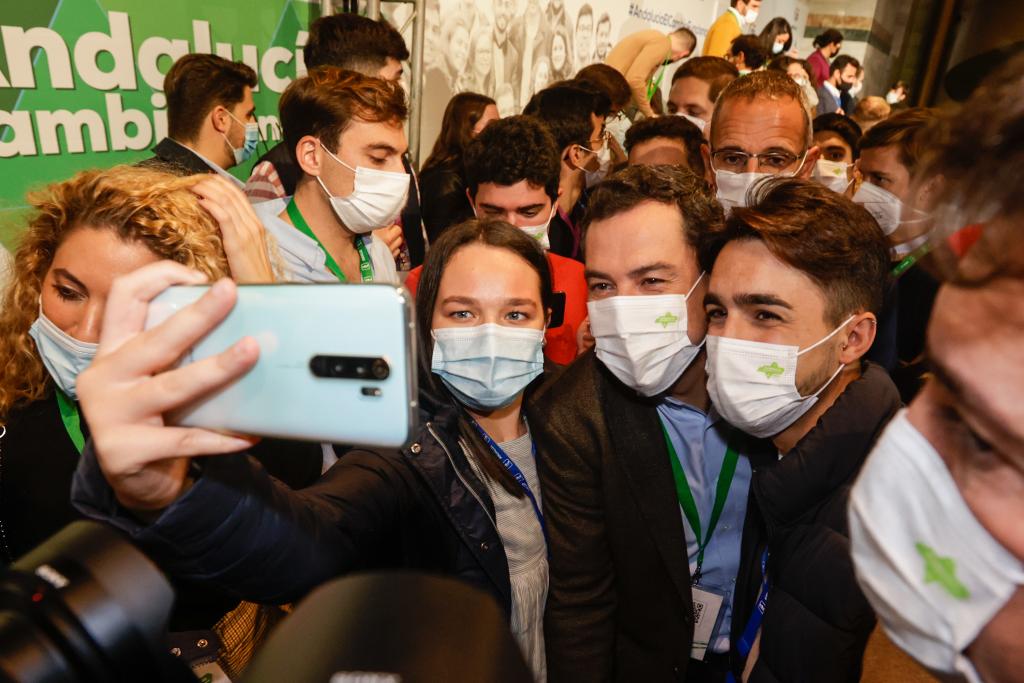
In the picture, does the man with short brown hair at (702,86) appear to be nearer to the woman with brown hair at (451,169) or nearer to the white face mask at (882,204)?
the woman with brown hair at (451,169)

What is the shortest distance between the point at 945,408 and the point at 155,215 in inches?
56.9

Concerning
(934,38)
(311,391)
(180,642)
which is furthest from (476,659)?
(934,38)

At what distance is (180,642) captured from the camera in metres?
1.26

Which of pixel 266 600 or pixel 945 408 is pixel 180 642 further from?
pixel 945 408

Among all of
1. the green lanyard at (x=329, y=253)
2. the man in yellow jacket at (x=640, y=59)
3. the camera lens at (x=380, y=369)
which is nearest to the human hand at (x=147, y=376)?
the camera lens at (x=380, y=369)

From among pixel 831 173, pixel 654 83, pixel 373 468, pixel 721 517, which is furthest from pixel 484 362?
pixel 654 83

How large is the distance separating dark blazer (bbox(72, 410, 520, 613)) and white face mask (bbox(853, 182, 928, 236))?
272 cm

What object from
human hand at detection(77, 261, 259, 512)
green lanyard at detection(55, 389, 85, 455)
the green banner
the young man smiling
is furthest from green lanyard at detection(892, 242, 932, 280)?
the green banner

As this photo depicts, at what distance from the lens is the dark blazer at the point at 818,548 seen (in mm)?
1265

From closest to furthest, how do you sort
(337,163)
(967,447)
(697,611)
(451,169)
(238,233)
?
(967,447) → (238,233) → (697,611) → (337,163) → (451,169)

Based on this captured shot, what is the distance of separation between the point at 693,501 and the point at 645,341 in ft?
1.53

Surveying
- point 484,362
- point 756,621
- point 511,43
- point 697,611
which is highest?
point 511,43

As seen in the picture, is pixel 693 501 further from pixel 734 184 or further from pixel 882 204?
pixel 882 204

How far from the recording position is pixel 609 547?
1746mm
